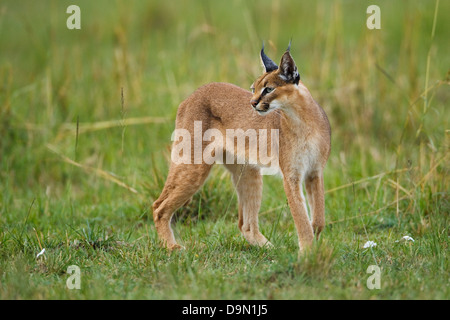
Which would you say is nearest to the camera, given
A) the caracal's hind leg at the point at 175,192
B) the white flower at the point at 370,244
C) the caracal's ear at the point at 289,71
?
the caracal's ear at the point at 289,71

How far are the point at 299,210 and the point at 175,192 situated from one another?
1177mm

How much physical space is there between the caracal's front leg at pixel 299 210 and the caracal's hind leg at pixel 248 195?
75 centimetres

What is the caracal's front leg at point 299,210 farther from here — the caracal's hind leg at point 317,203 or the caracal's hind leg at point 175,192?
the caracal's hind leg at point 175,192

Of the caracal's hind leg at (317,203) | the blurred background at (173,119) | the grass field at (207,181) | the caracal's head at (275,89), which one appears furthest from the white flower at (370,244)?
the caracal's head at (275,89)

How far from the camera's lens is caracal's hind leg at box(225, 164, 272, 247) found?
6086 millimetres

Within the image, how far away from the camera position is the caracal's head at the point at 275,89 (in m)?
5.21

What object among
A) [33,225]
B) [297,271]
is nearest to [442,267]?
[297,271]

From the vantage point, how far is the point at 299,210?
5371mm

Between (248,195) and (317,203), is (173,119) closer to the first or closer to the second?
(248,195)

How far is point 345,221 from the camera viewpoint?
20.3ft

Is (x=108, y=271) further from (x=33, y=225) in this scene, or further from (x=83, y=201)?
(x=83, y=201)

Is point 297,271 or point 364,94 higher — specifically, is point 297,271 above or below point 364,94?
below

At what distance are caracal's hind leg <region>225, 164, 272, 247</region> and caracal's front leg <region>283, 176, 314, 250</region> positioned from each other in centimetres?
75

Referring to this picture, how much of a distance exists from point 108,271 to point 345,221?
236cm
